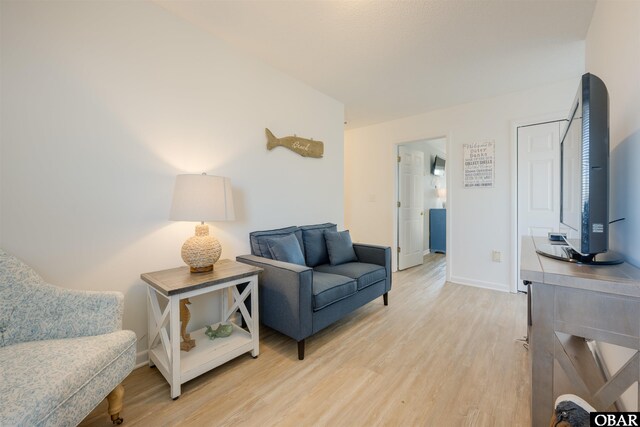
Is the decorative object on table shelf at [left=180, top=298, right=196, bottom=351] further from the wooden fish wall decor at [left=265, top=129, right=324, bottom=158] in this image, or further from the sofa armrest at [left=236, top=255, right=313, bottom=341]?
the wooden fish wall decor at [left=265, top=129, right=324, bottom=158]

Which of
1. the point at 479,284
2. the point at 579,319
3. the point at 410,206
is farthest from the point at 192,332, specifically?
the point at 410,206

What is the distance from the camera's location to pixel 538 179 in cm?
286

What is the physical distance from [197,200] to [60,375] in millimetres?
971

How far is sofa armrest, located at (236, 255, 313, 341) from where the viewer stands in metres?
1.71

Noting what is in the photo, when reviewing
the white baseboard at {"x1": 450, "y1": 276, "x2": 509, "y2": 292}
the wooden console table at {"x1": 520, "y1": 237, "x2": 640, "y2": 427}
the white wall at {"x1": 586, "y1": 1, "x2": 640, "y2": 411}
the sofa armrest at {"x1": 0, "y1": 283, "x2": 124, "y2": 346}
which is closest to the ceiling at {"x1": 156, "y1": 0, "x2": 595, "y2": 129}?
the white wall at {"x1": 586, "y1": 1, "x2": 640, "y2": 411}

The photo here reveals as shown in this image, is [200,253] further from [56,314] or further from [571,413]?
[571,413]

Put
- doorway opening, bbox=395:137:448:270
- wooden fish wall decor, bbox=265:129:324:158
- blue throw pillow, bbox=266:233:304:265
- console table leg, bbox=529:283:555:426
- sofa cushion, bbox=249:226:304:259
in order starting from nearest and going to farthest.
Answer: console table leg, bbox=529:283:555:426, blue throw pillow, bbox=266:233:304:265, sofa cushion, bbox=249:226:304:259, wooden fish wall decor, bbox=265:129:324:158, doorway opening, bbox=395:137:448:270

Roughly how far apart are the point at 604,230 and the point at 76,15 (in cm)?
281

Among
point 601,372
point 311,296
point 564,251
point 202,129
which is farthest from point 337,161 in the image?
point 601,372

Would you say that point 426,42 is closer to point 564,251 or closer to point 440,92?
point 440,92

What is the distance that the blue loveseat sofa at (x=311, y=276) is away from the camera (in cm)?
174

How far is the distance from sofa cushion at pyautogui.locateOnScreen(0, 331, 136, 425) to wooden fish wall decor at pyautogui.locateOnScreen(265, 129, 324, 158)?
1.86 meters

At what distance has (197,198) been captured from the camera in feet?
5.28

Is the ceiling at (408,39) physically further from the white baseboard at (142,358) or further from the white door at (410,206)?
the white baseboard at (142,358)
